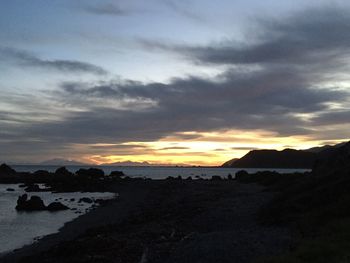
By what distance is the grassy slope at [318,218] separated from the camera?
47.5 feet

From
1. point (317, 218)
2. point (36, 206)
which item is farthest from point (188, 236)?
point (36, 206)

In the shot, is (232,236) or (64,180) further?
(64,180)

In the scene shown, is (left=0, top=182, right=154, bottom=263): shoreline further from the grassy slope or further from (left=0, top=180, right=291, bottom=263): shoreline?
the grassy slope

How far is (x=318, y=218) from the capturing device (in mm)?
21859

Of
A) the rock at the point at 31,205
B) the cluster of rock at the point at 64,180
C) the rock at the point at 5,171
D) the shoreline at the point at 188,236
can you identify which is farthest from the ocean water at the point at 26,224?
the rock at the point at 5,171

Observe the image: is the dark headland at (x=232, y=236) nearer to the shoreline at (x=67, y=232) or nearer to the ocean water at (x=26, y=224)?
the shoreline at (x=67, y=232)

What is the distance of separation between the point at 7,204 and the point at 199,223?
34.2 m

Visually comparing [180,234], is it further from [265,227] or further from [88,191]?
[88,191]

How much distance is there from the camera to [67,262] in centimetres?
1917

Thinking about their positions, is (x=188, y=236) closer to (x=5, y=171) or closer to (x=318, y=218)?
(x=318, y=218)

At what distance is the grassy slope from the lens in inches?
570

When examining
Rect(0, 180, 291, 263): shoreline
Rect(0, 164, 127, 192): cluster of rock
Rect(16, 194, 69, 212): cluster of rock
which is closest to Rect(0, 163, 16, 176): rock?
Rect(0, 164, 127, 192): cluster of rock

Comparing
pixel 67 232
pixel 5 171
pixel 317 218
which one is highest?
pixel 5 171

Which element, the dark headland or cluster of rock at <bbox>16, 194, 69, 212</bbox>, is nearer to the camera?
the dark headland
